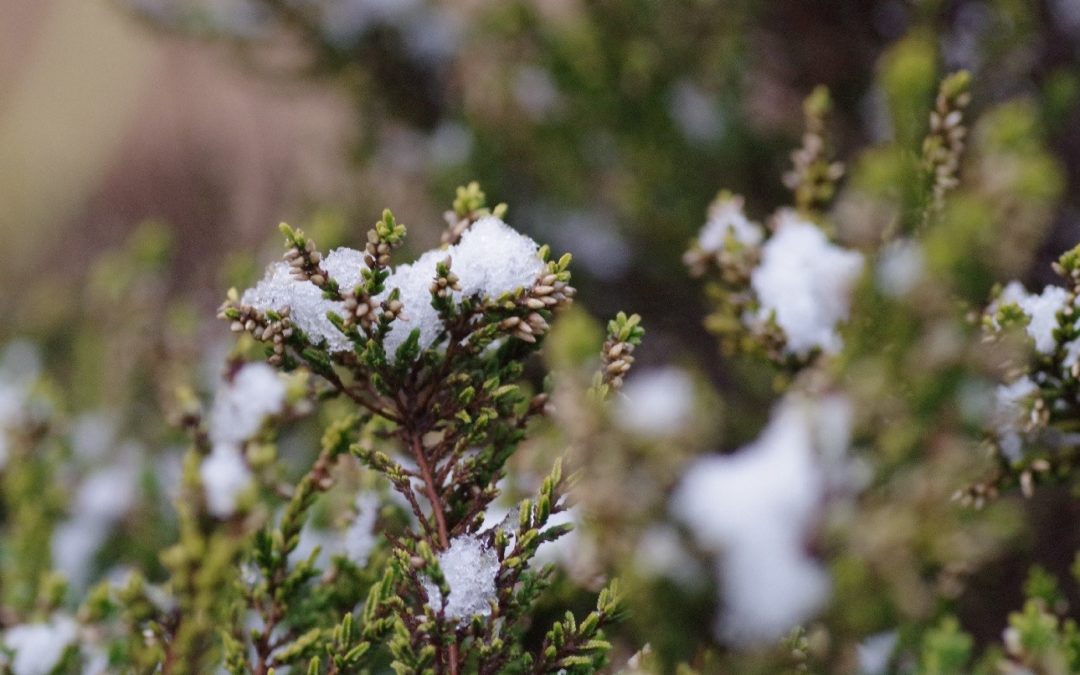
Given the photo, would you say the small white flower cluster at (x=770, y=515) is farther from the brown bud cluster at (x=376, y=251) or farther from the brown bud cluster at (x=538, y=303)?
the brown bud cluster at (x=376, y=251)

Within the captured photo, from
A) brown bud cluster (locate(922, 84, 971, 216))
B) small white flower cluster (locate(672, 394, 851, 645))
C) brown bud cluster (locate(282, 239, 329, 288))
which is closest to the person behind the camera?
brown bud cluster (locate(282, 239, 329, 288))

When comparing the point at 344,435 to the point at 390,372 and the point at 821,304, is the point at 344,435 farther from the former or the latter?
the point at 821,304

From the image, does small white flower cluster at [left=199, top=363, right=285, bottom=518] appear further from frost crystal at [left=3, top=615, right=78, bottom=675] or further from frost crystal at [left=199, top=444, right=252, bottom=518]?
frost crystal at [left=3, top=615, right=78, bottom=675]

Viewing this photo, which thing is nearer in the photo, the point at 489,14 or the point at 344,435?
the point at 344,435

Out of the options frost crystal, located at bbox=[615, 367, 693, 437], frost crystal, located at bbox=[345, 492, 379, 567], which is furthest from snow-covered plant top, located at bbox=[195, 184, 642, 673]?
frost crystal, located at bbox=[615, 367, 693, 437]

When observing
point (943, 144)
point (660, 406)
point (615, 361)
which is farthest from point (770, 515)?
point (615, 361)

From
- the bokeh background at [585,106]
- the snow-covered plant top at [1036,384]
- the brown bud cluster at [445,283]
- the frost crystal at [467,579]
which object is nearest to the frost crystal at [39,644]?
the bokeh background at [585,106]

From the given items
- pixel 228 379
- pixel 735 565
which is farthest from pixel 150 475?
pixel 735 565
